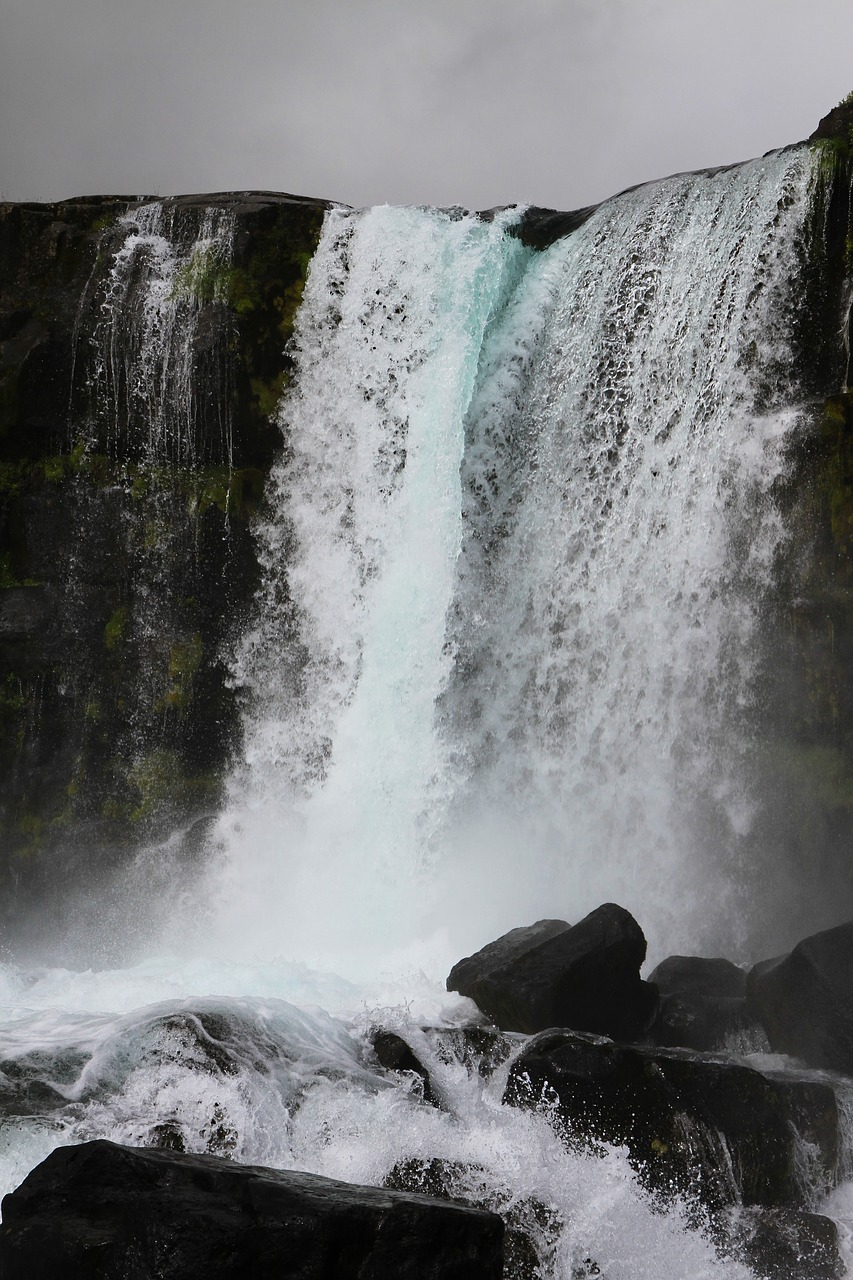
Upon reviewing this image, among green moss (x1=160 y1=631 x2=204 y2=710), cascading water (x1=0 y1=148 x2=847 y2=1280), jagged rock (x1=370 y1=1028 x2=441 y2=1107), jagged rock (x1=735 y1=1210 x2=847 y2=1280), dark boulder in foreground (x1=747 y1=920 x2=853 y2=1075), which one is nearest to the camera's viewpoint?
jagged rock (x1=735 y1=1210 x2=847 y2=1280)

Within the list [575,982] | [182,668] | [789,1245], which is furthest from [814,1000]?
[182,668]

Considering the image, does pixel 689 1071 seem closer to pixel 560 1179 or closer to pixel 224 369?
pixel 560 1179

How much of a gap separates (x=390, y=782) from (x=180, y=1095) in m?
7.87

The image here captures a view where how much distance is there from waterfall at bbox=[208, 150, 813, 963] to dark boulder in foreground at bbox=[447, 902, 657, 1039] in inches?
123

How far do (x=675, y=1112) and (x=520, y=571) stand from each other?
28.1 ft

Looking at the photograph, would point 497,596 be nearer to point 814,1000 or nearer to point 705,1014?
point 705,1014

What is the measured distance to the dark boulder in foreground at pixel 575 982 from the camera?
421 inches

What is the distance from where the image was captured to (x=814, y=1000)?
1045cm

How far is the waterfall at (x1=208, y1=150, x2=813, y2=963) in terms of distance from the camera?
1448 centimetres

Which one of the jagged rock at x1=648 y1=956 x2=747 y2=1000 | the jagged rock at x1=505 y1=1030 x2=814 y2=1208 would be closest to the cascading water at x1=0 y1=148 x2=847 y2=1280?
the jagged rock at x1=648 y1=956 x2=747 y2=1000

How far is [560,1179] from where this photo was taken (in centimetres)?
782

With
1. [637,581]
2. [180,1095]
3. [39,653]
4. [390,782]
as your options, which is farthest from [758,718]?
[39,653]

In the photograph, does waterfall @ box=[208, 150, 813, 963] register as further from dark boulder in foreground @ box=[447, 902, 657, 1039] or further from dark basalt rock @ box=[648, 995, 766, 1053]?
dark boulder in foreground @ box=[447, 902, 657, 1039]

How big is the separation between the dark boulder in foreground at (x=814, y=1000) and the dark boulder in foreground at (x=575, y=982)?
43.4 inches
